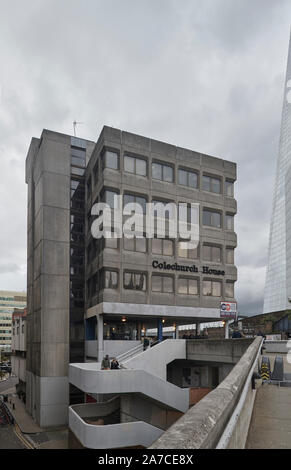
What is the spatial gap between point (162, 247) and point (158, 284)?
4.04m

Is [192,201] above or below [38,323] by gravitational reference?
above

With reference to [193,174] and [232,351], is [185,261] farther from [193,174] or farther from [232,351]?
[232,351]

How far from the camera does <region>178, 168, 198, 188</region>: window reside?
5047 cm

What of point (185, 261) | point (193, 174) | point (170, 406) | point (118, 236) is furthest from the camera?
point (193, 174)

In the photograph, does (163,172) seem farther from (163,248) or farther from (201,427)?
(201,427)

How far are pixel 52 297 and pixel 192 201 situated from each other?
19725 millimetres

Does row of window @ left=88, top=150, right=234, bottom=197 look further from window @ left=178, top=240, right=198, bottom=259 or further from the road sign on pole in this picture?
the road sign on pole

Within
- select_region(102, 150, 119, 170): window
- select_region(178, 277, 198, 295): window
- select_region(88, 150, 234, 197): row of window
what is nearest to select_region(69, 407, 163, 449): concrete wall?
select_region(178, 277, 198, 295): window

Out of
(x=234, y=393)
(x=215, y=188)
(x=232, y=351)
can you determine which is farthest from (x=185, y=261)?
(x=234, y=393)

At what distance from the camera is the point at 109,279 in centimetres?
4394

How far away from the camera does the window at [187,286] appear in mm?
47975

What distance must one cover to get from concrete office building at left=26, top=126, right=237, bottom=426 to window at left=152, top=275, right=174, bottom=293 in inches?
4.3

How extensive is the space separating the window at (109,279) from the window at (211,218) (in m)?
13.2

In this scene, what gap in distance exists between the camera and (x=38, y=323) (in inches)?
2061
